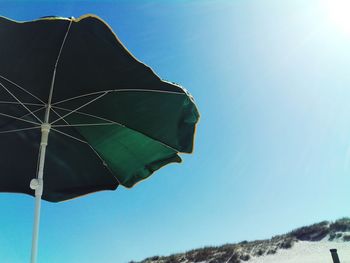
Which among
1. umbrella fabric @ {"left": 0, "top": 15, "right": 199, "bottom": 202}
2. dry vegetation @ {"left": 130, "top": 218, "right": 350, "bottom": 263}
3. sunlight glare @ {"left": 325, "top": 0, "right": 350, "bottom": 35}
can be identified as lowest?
umbrella fabric @ {"left": 0, "top": 15, "right": 199, "bottom": 202}

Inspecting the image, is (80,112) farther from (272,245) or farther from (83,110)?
(272,245)

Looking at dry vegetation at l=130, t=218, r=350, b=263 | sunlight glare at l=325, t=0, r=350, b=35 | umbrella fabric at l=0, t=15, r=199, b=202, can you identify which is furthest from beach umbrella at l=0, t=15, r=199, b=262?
dry vegetation at l=130, t=218, r=350, b=263

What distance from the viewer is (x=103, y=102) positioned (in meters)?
3.84

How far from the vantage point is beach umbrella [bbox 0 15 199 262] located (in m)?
2.97

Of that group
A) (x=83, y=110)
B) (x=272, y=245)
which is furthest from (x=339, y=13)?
(x=272, y=245)

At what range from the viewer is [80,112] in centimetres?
409

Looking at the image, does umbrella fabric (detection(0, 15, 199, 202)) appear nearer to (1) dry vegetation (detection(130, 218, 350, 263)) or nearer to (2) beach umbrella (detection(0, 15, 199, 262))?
(2) beach umbrella (detection(0, 15, 199, 262))

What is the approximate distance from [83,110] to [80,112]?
54 millimetres

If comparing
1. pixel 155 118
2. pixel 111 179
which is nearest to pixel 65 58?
pixel 155 118

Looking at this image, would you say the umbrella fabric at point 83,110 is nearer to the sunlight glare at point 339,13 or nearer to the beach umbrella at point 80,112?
the beach umbrella at point 80,112

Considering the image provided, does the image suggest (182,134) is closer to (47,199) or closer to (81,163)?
(81,163)

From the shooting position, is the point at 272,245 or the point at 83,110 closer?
the point at 83,110

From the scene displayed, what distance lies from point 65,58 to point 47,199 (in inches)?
83.6

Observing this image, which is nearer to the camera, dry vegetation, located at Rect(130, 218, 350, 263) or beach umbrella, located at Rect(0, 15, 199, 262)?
beach umbrella, located at Rect(0, 15, 199, 262)
